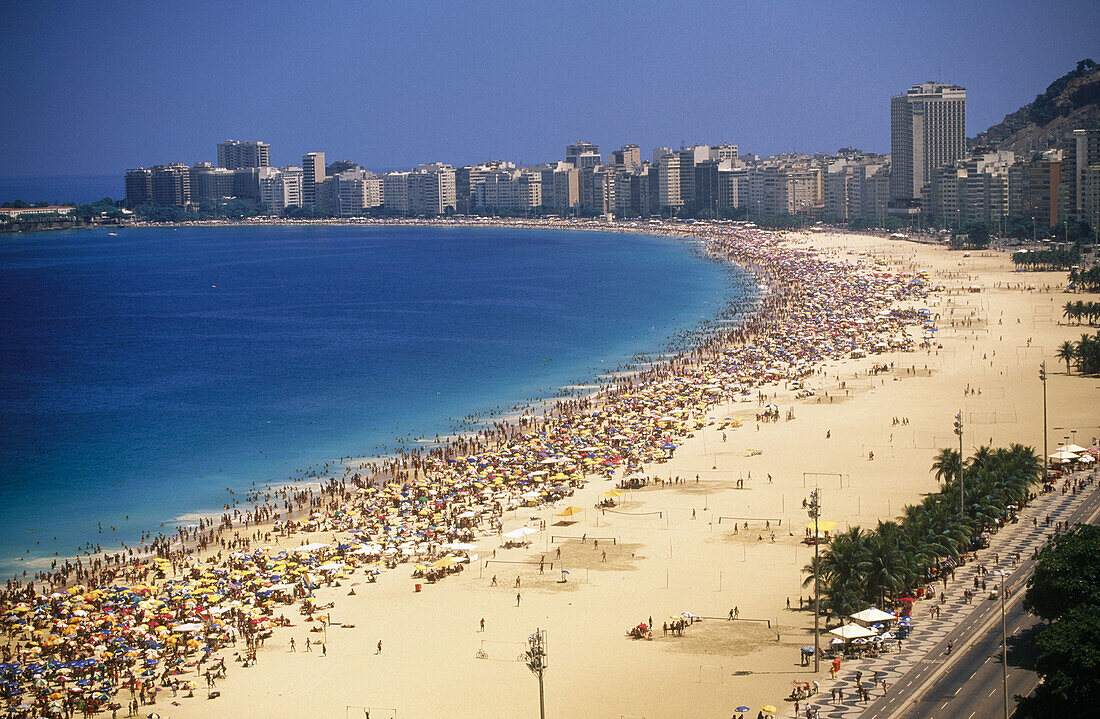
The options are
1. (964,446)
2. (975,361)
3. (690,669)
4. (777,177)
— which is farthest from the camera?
(777,177)

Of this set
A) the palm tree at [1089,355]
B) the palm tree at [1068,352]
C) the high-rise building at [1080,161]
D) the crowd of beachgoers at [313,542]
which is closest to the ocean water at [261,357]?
the crowd of beachgoers at [313,542]

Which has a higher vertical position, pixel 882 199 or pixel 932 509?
pixel 882 199

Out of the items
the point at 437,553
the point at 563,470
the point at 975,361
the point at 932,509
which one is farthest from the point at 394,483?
the point at 975,361

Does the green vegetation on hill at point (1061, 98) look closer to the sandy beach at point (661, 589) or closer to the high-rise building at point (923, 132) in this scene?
the high-rise building at point (923, 132)

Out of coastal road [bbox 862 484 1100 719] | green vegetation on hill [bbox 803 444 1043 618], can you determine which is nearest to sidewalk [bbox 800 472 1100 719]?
coastal road [bbox 862 484 1100 719]

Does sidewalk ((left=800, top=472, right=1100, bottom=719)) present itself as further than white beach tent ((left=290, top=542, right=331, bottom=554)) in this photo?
No

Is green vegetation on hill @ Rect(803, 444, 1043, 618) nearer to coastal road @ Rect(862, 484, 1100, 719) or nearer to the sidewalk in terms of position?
the sidewalk

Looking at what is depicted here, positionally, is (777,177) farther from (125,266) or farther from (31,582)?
(31,582)

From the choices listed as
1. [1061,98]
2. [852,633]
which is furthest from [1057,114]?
[852,633]
